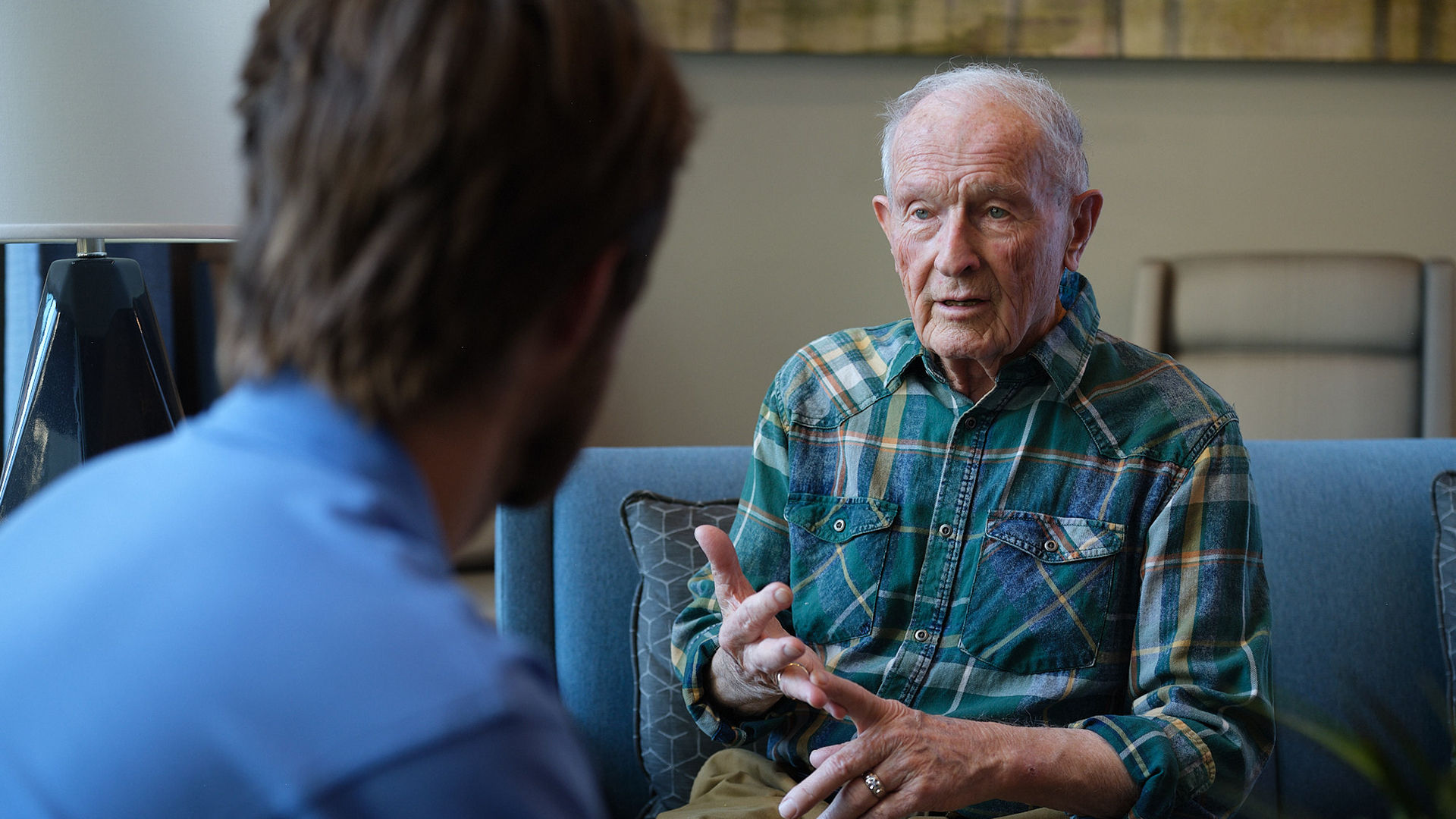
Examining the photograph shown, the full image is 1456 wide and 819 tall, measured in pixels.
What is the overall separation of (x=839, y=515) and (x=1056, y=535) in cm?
24

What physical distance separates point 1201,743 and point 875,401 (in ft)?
1.64

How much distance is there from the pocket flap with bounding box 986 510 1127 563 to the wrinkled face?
178 mm

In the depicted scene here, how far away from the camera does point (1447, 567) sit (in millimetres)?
1536

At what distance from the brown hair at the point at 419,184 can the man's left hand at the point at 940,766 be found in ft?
2.10

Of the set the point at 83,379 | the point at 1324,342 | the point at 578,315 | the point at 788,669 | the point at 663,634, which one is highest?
the point at 578,315

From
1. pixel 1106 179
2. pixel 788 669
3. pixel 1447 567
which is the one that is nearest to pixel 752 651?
pixel 788 669

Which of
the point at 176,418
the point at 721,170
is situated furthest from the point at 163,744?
the point at 721,170

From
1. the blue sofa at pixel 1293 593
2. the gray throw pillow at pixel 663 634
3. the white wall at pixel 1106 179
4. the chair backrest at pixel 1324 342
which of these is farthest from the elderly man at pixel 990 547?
the white wall at pixel 1106 179

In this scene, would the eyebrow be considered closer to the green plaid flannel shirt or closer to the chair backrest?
the green plaid flannel shirt

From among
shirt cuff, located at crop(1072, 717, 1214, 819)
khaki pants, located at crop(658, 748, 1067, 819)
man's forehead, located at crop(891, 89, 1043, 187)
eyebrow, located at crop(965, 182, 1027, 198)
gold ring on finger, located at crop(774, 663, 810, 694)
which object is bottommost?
khaki pants, located at crop(658, 748, 1067, 819)

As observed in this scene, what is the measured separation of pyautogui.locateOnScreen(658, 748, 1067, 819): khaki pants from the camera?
1.24 meters

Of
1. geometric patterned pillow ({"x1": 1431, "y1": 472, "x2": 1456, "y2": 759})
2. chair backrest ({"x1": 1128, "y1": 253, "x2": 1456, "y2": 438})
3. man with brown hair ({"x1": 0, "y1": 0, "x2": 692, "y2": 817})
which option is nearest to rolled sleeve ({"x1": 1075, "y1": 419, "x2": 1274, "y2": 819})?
geometric patterned pillow ({"x1": 1431, "y1": 472, "x2": 1456, "y2": 759})

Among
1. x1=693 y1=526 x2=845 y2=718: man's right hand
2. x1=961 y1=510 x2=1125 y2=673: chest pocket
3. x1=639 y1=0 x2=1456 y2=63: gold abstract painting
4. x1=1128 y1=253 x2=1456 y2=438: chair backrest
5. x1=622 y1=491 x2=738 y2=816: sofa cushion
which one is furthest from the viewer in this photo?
x1=639 y1=0 x2=1456 y2=63: gold abstract painting

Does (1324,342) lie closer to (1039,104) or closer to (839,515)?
(1039,104)
